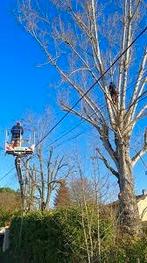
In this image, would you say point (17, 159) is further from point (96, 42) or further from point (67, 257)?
point (67, 257)

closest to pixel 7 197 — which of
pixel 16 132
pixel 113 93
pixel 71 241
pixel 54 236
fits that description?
pixel 16 132

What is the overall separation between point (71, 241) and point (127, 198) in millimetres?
2749

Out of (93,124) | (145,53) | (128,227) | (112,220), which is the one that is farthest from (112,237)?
(145,53)

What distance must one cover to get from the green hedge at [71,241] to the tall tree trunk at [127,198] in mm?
1345

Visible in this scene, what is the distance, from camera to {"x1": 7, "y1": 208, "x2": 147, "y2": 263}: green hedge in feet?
38.4

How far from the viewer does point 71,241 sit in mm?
13141

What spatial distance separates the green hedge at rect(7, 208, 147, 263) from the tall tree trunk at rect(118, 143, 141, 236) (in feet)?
4.41

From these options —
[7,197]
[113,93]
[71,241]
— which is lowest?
[71,241]

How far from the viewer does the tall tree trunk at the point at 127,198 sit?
1414cm

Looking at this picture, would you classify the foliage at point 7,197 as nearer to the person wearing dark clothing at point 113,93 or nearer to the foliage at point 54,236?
the foliage at point 54,236

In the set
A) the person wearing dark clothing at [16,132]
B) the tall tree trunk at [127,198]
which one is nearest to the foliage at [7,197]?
the person wearing dark clothing at [16,132]

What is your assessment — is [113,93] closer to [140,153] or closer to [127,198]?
[140,153]

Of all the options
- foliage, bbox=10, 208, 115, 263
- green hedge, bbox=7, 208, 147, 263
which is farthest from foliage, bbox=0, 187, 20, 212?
green hedge, bbox=7, 208, 147, 263

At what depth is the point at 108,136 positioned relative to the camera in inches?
661
